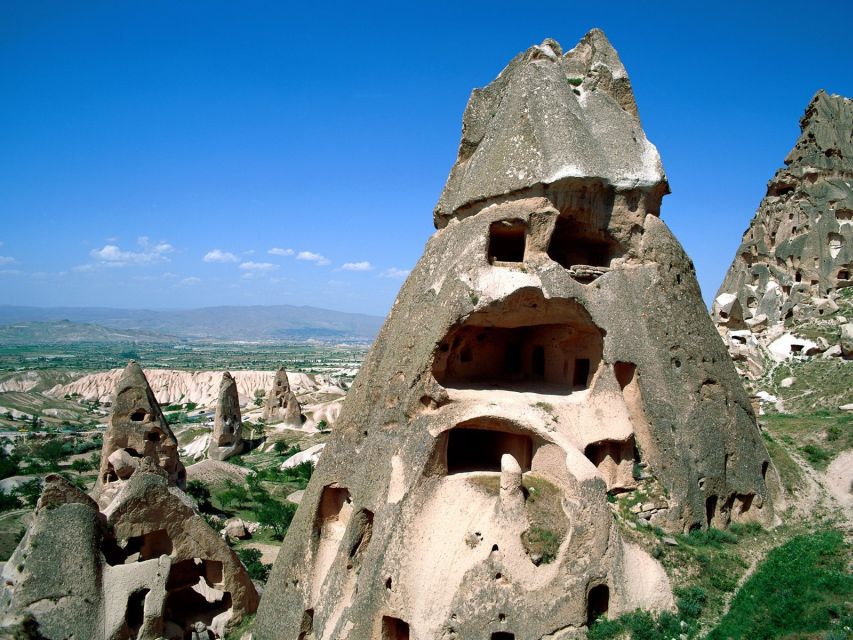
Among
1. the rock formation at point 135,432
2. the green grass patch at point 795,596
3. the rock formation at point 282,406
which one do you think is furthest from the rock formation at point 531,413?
the rock formation at point 282,406

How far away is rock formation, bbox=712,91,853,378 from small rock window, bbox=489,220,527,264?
81.1 ft

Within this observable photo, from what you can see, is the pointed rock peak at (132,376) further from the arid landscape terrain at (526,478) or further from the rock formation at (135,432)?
the arid landscape terrain at (526,478)

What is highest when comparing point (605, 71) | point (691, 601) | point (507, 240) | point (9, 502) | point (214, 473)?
point (605, 71)

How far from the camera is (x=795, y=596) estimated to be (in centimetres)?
934

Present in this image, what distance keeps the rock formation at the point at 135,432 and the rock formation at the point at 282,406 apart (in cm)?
2507

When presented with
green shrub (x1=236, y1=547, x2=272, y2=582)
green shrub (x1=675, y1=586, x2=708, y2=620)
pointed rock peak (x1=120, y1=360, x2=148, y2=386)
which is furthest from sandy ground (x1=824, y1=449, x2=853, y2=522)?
pointed rock peak (x1=120, y1=360, x2=148, y2=386)

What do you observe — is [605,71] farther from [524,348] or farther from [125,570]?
[125,570]

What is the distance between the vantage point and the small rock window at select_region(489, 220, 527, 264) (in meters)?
12.6

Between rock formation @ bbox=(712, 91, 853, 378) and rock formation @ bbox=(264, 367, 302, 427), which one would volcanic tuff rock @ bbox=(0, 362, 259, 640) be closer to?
rock formation @ bbox=(264, 367, 302, 427)

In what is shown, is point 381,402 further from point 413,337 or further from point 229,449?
point 229,449

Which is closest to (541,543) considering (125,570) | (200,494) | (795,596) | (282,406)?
(795,596)

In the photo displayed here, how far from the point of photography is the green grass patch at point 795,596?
8.57 meters

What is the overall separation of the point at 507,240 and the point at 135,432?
13.0 metres

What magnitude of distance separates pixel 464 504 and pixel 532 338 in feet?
17.4
